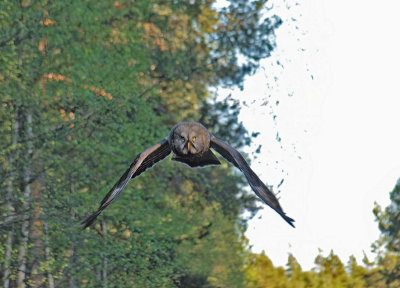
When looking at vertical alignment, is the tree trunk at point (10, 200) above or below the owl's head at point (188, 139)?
above

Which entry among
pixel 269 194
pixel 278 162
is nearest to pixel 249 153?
pixel 278 162

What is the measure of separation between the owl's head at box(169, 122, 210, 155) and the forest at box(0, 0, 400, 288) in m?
7.28

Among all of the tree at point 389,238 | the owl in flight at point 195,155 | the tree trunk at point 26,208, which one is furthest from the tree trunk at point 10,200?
the tree at point 389,238

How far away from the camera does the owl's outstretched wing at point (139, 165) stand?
Answer: 7343 mm

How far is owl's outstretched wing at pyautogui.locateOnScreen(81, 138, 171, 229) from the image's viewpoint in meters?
7.34

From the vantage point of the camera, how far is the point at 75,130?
Result: 1489cm

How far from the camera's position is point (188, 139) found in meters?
7.12

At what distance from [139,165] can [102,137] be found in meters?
8.10

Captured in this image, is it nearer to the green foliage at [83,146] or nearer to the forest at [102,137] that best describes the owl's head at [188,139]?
the green foliage at [83,146]

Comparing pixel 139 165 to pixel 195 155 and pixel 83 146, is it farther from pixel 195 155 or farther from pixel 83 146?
pixel 83 146

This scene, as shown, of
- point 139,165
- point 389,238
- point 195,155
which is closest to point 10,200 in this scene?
point 139,165

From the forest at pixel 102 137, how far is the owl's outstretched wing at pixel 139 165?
6.36 meters

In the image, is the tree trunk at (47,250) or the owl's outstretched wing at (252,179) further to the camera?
the tree trunk at (47,250)

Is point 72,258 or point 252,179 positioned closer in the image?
point 252,179
